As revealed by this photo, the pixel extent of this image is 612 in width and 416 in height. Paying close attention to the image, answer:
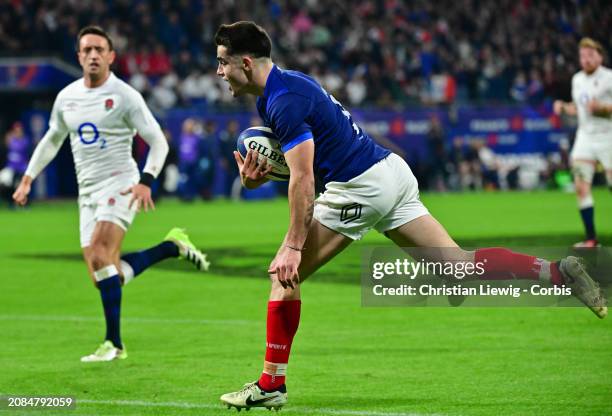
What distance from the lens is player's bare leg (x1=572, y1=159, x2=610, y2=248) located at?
16156 mm

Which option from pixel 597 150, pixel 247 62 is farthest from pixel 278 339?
pixel 597 150

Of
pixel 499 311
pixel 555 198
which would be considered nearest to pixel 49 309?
pixel 499 311

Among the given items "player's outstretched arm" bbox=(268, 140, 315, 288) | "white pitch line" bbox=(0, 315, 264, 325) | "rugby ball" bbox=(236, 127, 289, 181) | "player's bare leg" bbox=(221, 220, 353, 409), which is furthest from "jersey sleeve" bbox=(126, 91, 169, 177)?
"player's outstretched arm" bbox=(268, 140, 315, 288)

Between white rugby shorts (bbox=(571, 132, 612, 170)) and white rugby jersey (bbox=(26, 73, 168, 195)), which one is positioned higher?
white rugby jersey (bbox=(26, 73, 168, 195))

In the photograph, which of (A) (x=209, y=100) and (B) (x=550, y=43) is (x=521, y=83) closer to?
(B) (x=550, y=43)

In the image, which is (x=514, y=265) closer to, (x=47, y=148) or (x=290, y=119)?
(x=290, y=119)

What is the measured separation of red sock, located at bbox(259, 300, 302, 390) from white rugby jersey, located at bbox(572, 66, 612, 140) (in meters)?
10.2

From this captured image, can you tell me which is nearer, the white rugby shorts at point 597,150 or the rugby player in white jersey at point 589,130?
the rugby player in white jersey at point 589,130

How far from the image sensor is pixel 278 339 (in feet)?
22.9

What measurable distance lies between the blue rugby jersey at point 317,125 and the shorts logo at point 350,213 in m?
0.17

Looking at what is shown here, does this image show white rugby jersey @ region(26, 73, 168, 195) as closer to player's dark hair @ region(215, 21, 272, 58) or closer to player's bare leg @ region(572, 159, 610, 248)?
player's dark hair @ region(215, 21, 272, 58)

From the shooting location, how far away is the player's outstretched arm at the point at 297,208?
6.57 metres

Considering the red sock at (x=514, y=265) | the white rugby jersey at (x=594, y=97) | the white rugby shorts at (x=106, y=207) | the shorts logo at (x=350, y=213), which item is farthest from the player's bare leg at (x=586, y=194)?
the shorts logo at (x=350, y=213)

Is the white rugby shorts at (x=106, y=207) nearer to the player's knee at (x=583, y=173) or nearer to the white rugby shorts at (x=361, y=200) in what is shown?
the white rugby shorts at (x=361, y=200)
